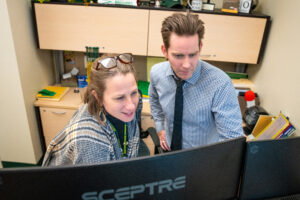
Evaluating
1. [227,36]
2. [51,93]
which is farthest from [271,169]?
[51,93]

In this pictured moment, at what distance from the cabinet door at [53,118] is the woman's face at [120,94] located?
4.10 feet

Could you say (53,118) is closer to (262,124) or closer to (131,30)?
(131,30)

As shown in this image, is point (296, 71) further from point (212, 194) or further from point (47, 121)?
point (47, 121)

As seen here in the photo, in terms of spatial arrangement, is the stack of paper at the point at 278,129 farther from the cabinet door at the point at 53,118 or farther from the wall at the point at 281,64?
the cabinet door at the point at 53,118

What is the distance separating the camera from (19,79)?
186cm

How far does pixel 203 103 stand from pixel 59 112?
144 centimetres

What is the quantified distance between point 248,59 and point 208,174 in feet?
5.58

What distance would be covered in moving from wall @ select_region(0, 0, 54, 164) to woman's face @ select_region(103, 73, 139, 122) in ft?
4.20

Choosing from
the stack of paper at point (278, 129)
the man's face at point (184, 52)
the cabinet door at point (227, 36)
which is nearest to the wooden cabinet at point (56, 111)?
the cabinet door at point (227, 36)

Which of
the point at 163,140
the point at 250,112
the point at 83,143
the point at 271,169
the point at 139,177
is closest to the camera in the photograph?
the point at 139,177

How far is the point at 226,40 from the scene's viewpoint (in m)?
1.94

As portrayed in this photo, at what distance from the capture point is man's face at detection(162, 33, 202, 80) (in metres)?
1.01

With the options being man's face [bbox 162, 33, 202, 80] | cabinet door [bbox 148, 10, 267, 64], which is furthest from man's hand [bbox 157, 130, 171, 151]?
cabinet door [bbox 148, 10, 267, 64]

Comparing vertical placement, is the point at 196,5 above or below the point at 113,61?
above
